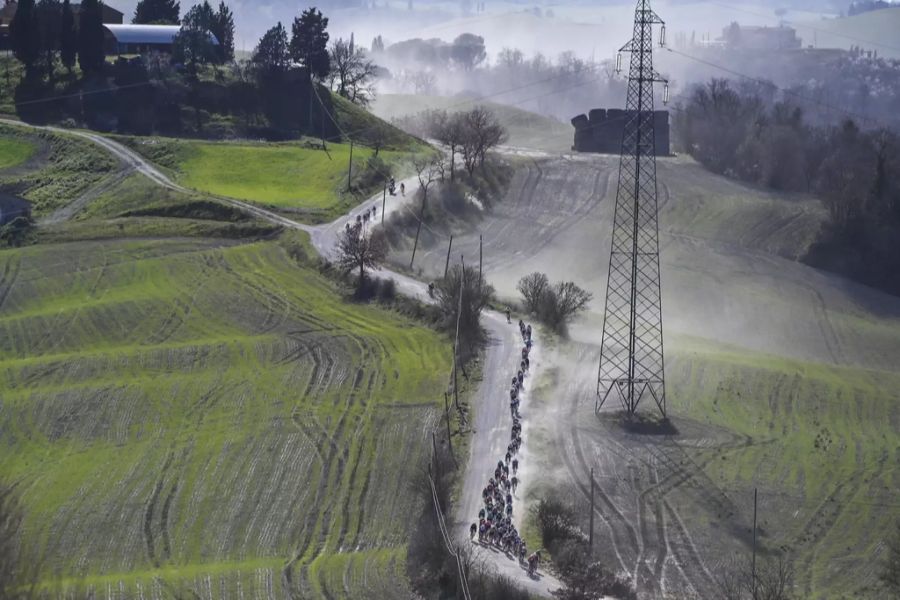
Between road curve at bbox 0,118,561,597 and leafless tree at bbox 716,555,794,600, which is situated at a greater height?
road curve at bbox 0,118,561,597

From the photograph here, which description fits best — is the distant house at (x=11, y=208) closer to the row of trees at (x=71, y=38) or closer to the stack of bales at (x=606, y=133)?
the row of trees at (x=71, y=38)

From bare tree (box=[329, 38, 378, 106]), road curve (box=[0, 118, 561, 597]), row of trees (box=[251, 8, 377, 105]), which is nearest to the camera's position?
road curve (box=[0, 118, 561, 597])

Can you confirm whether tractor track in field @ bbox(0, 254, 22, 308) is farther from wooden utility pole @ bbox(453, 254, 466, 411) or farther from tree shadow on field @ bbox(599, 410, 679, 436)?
tree shadow on field @ bbox(599, 410, 679, 436)

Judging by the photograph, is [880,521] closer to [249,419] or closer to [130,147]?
[249,419]

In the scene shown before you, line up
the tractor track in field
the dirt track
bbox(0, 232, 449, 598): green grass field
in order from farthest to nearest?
1. the tractor track in field
2. the dirt track
3. bbox(0, 232, 449, 598): green grass field

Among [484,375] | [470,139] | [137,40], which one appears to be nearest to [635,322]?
[484,375]

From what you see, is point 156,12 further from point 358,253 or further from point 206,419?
point 206,419

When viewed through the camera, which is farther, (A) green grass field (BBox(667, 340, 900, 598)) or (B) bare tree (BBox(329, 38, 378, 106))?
(B) bare tree (BBox(329, 38, 378, 106))

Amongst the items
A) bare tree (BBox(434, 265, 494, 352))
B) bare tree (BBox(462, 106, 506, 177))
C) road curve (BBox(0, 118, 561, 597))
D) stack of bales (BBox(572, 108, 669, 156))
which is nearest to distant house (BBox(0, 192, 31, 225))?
road curve (BBox(0, 118, 561, 597))
